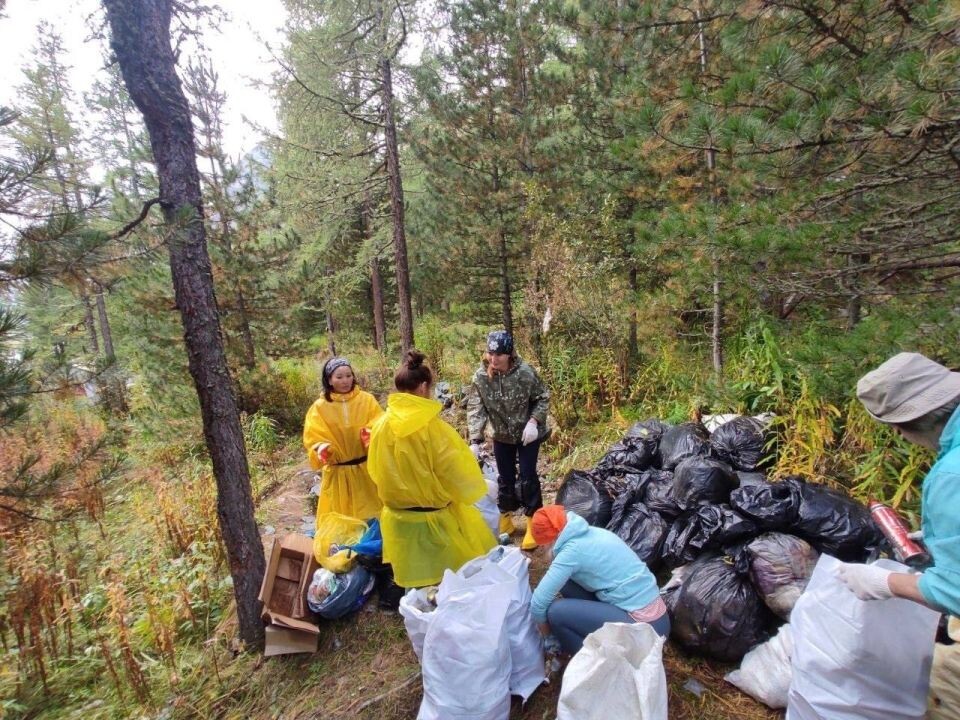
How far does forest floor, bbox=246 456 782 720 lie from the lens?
236 cm

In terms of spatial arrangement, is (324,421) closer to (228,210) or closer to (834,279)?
(834,279)

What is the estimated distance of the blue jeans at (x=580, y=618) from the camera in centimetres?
236

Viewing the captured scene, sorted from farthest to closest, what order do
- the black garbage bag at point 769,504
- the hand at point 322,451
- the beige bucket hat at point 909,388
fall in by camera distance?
the hand at point 322,451 < the black garbage bag at point 769,504 < the beige bucket hat at point 909,388

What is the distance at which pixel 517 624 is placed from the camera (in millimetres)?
2436

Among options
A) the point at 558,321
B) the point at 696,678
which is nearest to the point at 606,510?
the point at 696,678

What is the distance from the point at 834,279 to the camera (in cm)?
311

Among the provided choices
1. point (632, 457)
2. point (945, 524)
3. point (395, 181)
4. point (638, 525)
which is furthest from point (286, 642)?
point (395, 181)

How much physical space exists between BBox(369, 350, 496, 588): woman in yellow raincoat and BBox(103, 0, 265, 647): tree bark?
104 cm

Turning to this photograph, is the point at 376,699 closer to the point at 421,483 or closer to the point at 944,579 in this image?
the point at 421,483

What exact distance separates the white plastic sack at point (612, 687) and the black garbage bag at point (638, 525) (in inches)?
50.4

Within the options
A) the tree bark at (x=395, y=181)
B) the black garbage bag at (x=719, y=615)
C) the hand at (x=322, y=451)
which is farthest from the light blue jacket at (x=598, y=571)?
the tree bark at (x=395, y=181)

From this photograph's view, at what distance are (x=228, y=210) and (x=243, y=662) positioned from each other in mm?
7173

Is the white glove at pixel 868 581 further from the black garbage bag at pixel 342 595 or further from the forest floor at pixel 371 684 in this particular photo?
the black garbage bag at pixel 342 595

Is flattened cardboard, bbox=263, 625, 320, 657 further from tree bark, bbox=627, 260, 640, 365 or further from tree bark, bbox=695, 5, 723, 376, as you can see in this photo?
tree bark, bbox=627, 260, 640, 365
